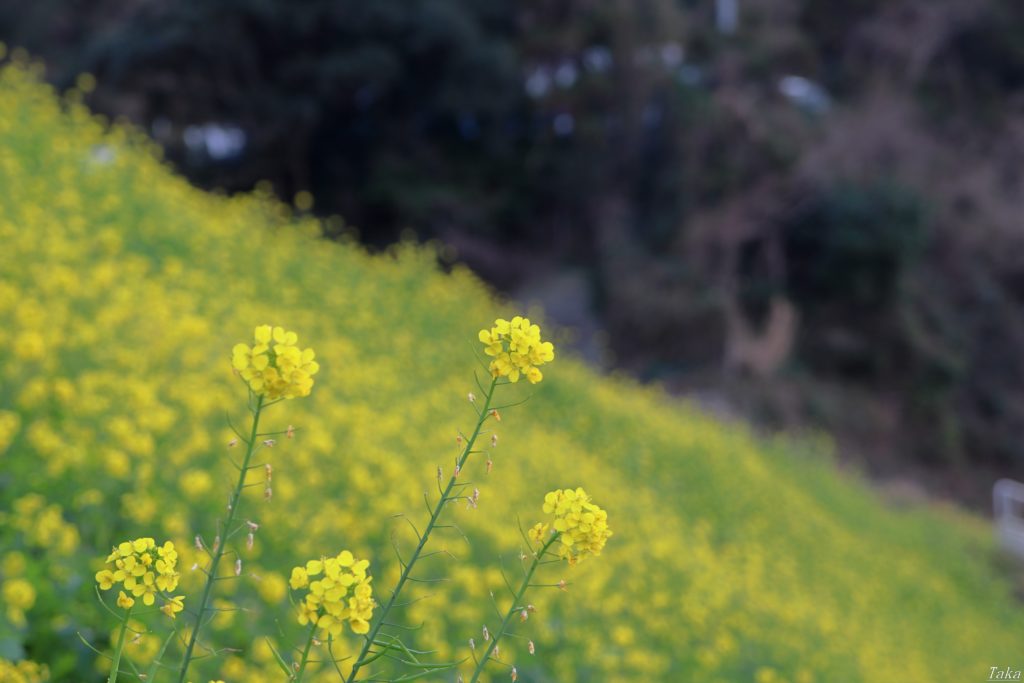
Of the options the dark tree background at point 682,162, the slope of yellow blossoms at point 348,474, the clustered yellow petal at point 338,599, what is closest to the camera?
the clustered yellow petal at point 338,599

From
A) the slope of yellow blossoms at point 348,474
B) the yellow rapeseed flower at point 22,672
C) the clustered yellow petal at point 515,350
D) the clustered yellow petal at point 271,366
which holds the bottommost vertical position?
the yellow rapeseed flower at point 22,672

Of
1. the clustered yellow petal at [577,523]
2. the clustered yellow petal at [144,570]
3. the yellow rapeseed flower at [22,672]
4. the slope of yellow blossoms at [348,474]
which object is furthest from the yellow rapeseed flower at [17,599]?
the clustered yellow petal at [577,523]

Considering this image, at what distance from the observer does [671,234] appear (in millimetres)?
14461

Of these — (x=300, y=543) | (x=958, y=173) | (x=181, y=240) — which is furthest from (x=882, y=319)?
(x=300, y=543)

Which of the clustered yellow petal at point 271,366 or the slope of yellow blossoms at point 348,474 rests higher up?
the slope of yellow blossoms at point 348,474

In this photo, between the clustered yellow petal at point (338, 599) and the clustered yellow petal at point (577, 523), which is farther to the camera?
the clustered yellow petal at point (577, 523)

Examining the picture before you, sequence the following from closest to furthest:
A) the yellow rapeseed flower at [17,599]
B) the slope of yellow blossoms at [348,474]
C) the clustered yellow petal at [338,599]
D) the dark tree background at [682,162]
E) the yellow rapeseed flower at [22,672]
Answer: the clustered yellow petal at [338,599], the yellow rapeseed flower at [22,672], the yellow rapeseed flower at [17,599], the slope of yellow blossoms at [348,474], the dark tree background at [682,162]

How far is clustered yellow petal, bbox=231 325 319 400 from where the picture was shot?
103cm

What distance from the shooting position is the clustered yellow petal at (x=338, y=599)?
1.02 meters

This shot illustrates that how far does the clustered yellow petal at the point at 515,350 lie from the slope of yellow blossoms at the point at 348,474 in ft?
0.80

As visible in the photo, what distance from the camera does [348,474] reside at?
3545 millimetres

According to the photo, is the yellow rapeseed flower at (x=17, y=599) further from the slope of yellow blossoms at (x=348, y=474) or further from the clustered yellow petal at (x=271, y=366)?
the clustered yellow petal at (x=271, y=366)

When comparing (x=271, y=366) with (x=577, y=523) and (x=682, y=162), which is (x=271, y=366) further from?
(x=682, y=162)

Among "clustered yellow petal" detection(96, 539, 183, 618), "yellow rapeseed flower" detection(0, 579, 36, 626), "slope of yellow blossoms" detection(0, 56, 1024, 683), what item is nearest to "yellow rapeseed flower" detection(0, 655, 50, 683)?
"slope of yellow blossoms" detection(0, 56, 1024, 683)
